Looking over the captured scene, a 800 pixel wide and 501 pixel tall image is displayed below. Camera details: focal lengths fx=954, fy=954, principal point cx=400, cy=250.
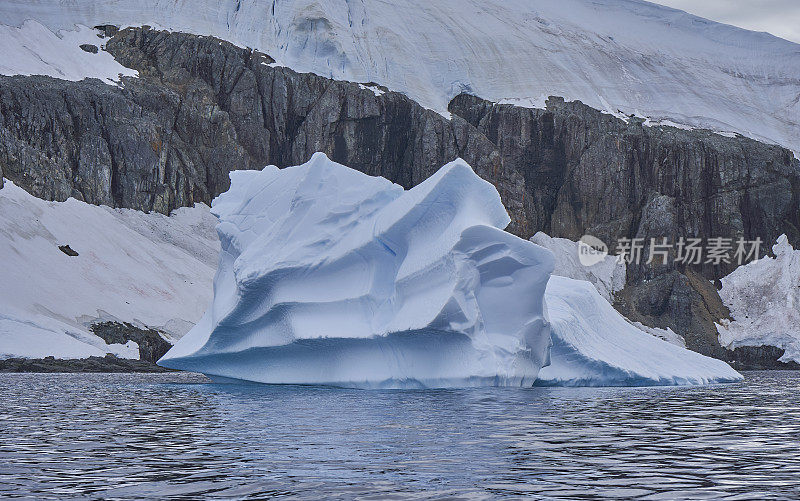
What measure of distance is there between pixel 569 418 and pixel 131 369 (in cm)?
3611

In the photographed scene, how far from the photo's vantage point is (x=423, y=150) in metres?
91.7

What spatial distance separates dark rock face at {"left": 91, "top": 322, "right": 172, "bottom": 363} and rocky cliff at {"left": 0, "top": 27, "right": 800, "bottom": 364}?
2046cm

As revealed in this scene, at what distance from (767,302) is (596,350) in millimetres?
63869

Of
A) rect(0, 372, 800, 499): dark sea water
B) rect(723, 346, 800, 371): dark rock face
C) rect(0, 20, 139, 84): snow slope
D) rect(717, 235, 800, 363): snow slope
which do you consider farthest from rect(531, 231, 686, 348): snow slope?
rect(0, 372, 800, 499): dark sea water

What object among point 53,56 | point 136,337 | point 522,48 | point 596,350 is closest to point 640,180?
point 522,48

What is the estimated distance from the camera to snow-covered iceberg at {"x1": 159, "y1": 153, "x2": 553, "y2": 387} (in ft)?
78.0

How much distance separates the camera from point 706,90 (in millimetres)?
106062

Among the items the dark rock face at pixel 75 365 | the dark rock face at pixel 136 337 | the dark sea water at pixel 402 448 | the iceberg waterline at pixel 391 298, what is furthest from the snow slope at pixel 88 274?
the dark sea water at pixel 402 448

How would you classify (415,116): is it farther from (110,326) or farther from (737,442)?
(737,442)

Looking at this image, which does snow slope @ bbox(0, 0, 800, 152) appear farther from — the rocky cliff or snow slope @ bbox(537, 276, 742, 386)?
snow slope @ bbox(537, 276, 742, 386)

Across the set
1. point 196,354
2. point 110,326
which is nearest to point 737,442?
point 196,354

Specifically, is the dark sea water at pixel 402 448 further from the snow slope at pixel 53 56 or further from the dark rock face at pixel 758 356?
the snow slope at pixel 53 56

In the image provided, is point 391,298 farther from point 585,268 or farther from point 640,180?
point 640,180

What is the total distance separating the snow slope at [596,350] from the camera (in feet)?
91.1
